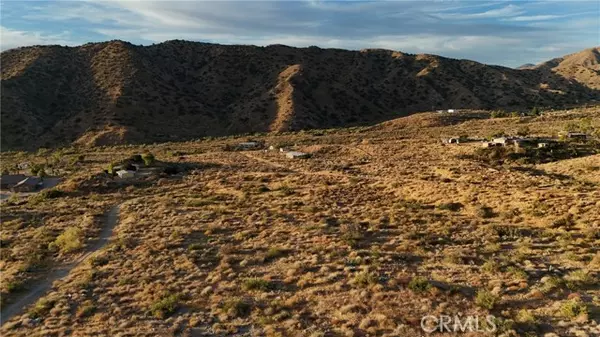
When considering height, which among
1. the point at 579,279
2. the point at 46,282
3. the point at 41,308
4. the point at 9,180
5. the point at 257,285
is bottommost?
the point at 46,282

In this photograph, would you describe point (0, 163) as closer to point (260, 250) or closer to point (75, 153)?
point (75, 153)

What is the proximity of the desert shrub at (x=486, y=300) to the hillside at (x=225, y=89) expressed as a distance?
85550 mm

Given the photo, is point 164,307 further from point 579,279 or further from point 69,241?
point 579,279

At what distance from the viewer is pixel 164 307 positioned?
1694cm

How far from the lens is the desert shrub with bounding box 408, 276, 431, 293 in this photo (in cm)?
1653

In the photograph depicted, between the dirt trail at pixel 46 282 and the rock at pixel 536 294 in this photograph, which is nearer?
the rock at pixel 536 294

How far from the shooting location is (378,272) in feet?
61.3

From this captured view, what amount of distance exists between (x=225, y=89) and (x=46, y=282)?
110855mm

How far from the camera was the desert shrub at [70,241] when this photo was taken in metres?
25.6

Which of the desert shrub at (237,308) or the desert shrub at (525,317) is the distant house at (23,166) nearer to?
the desert shrub at (237,308)

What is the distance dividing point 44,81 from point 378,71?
101 metres

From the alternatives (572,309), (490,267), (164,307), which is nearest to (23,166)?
(164,307)

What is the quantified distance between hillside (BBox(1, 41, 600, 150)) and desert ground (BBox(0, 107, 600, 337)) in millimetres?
61652

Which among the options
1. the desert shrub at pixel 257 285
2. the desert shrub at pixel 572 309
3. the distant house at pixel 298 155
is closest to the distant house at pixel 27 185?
the distant house at pixel 298 155
